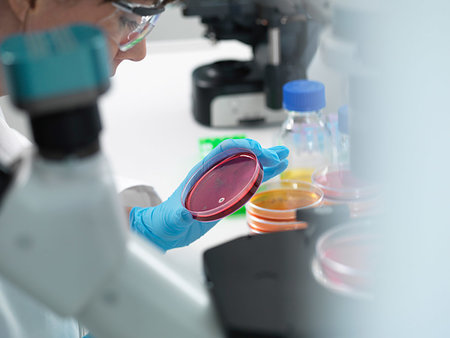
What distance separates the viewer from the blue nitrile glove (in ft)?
3.07

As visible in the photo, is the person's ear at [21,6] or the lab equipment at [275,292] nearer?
the lab equipment at [275,292]

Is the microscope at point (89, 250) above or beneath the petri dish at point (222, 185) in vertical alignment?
above

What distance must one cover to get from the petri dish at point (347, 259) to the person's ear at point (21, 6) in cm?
53

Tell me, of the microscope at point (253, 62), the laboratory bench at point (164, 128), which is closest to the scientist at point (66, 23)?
the laboratory bench at point (164, 128)

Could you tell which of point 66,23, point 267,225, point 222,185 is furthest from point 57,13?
point 267,225

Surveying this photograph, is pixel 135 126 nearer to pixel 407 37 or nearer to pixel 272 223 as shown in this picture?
pixel 272 223

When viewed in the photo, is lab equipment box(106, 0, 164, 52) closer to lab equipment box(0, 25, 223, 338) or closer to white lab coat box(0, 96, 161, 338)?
white lab coat box(0, 96, 161, 338)

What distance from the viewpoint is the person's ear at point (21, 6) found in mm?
749

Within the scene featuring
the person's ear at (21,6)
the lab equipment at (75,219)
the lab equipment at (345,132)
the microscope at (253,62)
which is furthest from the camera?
the microscope at (253,62)

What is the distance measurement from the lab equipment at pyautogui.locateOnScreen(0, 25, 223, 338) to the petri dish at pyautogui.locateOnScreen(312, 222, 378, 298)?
90mm

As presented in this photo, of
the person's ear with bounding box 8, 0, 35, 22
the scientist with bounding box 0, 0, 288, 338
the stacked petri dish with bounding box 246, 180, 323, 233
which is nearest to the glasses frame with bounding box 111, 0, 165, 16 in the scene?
the scientist with bounding box 0, 0, 288, 338

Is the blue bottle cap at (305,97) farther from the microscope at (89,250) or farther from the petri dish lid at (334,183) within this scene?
the microscope at (89,250)

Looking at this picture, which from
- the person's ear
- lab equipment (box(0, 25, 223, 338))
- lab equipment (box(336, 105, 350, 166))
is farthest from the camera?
the person's ear

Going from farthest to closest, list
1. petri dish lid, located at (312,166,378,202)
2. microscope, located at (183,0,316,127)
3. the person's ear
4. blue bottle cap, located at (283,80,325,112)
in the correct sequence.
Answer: microscope, located at (183,0,316,127)
blue bottle cap, located at (283,80,325,112)
petri dish lid, located at (312,166,378,202)
the person's ear
